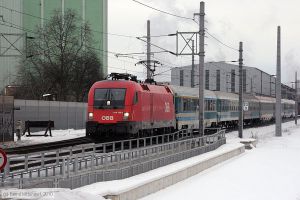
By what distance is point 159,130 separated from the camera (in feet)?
93.5

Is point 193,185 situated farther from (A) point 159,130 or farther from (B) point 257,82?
(B) point 257,82

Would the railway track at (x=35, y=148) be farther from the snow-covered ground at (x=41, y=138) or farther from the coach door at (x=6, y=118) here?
the coach door at (x=6, y=118)

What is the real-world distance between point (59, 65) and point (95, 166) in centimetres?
4164

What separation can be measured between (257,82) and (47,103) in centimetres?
6358

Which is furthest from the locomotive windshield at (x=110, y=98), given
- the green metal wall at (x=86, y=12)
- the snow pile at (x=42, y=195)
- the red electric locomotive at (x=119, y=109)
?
the green metal wall at (x=86, y=12)

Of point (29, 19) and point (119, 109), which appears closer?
point (119, 109)

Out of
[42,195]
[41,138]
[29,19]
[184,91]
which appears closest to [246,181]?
[42,195]

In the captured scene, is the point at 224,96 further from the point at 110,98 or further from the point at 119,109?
the point at 119,109

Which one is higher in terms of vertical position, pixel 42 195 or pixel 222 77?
pixel 222 77

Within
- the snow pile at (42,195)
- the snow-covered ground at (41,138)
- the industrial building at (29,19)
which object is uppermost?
the industrial building at (29,19)

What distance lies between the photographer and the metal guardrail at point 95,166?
1155 cm

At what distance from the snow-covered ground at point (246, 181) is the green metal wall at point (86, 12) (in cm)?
4905

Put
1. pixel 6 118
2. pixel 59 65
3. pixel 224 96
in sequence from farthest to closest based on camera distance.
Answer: pixel 59 65 → pixel 224 96 → pixel 6 118

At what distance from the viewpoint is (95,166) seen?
14461 mm
